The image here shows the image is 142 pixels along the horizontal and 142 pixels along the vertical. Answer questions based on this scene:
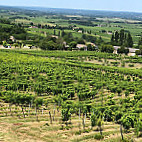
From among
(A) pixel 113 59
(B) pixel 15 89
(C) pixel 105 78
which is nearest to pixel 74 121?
(B) pixel 15 89

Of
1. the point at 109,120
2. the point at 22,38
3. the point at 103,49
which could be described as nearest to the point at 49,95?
the point at 109,120

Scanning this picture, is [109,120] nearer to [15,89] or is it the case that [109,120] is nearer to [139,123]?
[139,123]

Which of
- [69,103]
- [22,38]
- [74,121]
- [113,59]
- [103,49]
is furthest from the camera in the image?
[22,38]

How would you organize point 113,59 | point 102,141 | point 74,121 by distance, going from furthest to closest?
point 113,59 < point 74,121 < point 102,141

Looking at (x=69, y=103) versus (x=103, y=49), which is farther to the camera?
(x=103, y=49)

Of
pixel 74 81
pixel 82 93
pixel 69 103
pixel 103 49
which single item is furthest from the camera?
pixel 103 49

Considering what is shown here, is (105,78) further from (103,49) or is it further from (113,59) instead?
(103,49)
